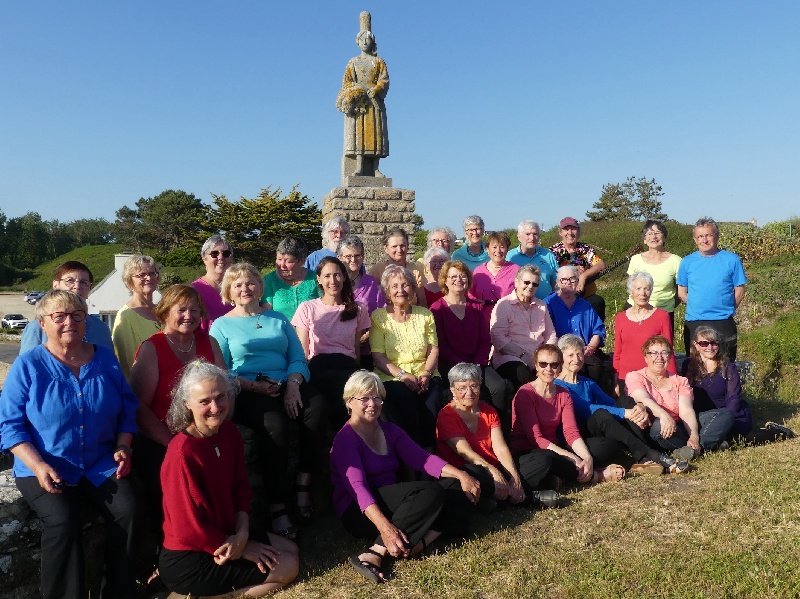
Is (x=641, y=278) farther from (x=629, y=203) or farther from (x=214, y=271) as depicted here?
(x=629, y=203)

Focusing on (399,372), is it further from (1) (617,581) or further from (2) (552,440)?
(1) (617,581)

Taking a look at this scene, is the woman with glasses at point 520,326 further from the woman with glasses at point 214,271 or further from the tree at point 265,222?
the tree at point 265,222

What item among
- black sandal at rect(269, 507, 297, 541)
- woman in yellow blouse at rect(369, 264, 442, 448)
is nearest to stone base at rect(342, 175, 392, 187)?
woman in yellow blouse at rect(369, 264, 442, 448)

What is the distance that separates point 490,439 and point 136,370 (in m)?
2.19

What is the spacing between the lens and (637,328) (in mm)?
5477

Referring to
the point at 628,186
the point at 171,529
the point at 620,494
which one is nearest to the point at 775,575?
the point at 620,494

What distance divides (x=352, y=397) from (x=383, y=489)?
53cm

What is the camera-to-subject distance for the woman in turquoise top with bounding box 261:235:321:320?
5.12 meters

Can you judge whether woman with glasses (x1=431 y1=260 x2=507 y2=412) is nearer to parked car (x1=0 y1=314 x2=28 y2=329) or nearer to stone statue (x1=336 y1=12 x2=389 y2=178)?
stone statue (x1=336 y1=12 x2=389 y2=178)

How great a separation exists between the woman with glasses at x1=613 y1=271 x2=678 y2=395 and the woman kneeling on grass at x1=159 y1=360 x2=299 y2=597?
3.37m

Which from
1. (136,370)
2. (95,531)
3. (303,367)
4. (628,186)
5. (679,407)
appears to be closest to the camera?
(95,531)

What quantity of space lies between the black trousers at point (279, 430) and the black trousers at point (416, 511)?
18.2 inches

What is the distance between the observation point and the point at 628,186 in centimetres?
3669

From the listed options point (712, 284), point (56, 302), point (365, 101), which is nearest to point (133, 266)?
point (56, 302)
